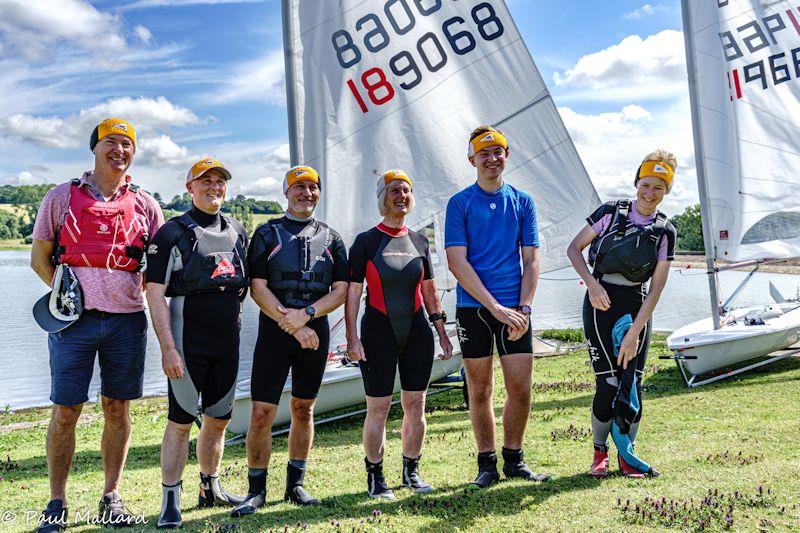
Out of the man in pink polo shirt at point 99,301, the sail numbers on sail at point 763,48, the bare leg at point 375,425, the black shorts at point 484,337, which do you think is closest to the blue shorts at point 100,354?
the man in pink polo shirt at point 99,301

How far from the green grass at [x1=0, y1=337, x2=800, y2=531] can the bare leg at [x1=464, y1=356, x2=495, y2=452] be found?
351mm

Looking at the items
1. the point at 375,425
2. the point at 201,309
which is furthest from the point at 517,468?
the point at 201,309

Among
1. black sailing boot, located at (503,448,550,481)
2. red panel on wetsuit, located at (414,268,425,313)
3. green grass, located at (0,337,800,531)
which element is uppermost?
red panel on wetsuit, located at (414,268,425,313)

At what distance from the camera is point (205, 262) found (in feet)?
11.6

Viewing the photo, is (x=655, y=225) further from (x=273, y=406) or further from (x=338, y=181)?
(x=338, y=181)

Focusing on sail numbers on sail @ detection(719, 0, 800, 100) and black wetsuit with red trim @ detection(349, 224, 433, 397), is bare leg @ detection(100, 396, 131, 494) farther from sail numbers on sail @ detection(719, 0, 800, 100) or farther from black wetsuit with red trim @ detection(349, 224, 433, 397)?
sail numbers on sail @ detection(719, 0, 800, 100)

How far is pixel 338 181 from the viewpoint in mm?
6488

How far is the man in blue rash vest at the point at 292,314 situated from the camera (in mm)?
3697

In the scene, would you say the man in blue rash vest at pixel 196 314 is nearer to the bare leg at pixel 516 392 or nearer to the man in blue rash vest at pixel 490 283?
the man in blue rash vest at pixel 490 283

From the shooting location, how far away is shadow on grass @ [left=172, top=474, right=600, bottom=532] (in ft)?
11.5

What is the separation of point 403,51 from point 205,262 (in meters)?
3.92

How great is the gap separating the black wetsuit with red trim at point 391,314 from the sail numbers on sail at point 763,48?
22.6 feet

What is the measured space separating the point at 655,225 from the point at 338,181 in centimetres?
336

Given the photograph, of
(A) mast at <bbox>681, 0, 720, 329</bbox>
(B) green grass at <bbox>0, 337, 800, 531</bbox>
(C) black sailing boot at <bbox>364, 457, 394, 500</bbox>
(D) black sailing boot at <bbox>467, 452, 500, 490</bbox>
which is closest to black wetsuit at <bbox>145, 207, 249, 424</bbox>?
(B) green grass at <bbox>0, 337, 800, 531</bbox>
